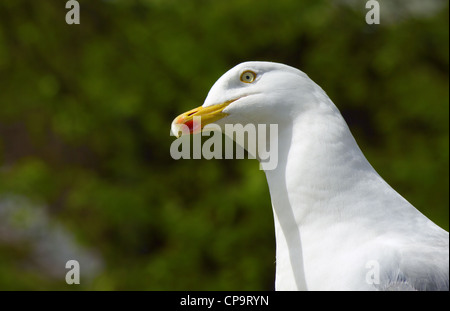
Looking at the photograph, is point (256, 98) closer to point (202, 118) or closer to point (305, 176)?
point (202, 118)

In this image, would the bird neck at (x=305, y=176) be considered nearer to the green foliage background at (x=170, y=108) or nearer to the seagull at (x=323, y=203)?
the seagull at (x=323, y=203)

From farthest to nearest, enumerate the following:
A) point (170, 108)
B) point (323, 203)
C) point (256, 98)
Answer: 1. point (170, 108)
2. point (256, 98)
3. point (323, 203)

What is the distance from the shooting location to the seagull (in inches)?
72.5

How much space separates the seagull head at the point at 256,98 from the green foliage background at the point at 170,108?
3.21m

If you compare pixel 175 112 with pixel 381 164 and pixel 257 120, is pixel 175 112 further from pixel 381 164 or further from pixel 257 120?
pixel 257 120

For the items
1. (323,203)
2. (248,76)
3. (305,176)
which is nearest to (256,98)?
(248,76)

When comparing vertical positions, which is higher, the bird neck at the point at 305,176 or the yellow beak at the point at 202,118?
the yellow beak at the point at 202,118

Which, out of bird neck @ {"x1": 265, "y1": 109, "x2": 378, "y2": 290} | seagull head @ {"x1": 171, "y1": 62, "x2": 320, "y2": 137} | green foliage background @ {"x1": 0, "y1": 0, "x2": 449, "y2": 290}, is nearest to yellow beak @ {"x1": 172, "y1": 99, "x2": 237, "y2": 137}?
seagull head @ {"x1": 171, "y1": 62, "x2": 320, "y2": 137}

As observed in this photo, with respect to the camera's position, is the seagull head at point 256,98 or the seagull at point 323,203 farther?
the seagull head at point 256,98

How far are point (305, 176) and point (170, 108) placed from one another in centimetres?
391

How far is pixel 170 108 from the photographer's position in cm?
585

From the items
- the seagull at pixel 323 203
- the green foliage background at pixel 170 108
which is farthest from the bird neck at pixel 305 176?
the green foliage background at pixel 170 108

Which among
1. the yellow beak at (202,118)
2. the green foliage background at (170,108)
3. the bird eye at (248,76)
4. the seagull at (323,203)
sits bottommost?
the seagull at (323,203)

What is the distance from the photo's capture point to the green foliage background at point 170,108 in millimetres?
5602
